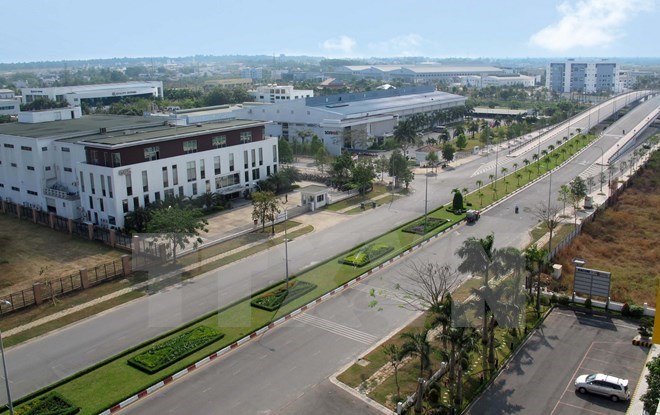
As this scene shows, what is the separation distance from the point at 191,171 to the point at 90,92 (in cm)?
8219

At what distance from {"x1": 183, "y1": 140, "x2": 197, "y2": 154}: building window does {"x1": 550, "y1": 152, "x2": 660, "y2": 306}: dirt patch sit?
25.4 m

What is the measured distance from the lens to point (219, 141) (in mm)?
43031

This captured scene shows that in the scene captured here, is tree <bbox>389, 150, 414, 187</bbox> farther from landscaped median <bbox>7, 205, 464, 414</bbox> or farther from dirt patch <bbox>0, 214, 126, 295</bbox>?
dirt patch <bbox>0, 214, 126, 295</bbox>

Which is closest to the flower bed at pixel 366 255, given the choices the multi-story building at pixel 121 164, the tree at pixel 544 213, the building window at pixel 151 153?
the tree at pixel 544 213

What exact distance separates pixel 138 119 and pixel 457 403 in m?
45.8

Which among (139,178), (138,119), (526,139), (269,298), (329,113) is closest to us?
(269,298)

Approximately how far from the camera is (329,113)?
70.1 metres

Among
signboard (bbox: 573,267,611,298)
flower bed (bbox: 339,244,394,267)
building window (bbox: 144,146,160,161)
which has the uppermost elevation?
building window (bbox: 144,146,160,161)

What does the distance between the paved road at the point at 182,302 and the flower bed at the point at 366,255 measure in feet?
4.89

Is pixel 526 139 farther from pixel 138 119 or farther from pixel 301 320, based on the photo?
pixel 301 320

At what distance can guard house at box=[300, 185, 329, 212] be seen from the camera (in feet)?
136

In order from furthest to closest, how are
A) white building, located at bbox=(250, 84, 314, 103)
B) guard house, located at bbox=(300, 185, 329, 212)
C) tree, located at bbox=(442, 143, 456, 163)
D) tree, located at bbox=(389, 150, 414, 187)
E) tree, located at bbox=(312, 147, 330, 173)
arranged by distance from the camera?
white building, located at bbox=(250, 84, 314, 103) < tree, located at bbox=(442, 143, 456, 163) < tree, located at bbox=(312, 147, 330, 173) < tree, located at bbox=(389, 150, 414, 187) < guard house, located at bbox=(300, 185, 329, 212)

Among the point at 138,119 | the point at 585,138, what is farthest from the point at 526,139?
the point at 138,119

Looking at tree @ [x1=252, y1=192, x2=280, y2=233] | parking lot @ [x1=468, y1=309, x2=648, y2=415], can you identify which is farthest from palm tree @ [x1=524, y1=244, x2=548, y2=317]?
tree @ [x1=252, y1=192, x2=280, y2=233]
